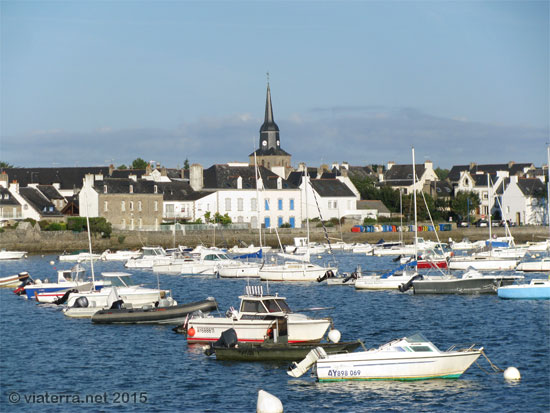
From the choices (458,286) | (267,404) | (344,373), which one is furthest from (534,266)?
(267,404)

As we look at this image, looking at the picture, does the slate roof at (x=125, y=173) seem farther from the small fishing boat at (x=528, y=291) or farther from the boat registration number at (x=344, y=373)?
the boat registration number at (x=344, y=373)

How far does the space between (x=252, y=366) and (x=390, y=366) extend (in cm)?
553

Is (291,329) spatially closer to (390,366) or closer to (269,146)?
(390,366)

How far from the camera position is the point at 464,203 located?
392 ft

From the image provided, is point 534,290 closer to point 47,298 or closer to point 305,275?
point 305,275

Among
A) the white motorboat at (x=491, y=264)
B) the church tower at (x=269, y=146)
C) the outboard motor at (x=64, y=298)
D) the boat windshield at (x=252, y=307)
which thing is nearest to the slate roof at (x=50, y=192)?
the church tower at (x=269, y=146)

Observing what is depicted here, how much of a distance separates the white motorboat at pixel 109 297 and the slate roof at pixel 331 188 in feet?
224

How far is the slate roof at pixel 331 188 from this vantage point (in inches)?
4508

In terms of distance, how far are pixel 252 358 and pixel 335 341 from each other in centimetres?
300

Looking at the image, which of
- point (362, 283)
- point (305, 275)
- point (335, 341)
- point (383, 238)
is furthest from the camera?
point (383, 238)

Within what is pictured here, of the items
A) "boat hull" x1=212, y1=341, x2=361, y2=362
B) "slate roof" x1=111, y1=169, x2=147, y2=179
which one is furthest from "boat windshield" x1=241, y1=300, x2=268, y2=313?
"slate roof" x1=111, y1=169, x2=147, y2=179

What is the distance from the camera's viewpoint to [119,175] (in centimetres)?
12494

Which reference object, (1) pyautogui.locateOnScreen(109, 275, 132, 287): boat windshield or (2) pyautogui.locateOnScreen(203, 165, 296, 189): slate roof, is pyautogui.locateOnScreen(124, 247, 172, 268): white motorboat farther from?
(2) pyautogui.locateOnScreen(203, 165, 296, 189): slate roof

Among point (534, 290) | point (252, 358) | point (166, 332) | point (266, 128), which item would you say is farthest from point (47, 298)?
point (266, 128)
